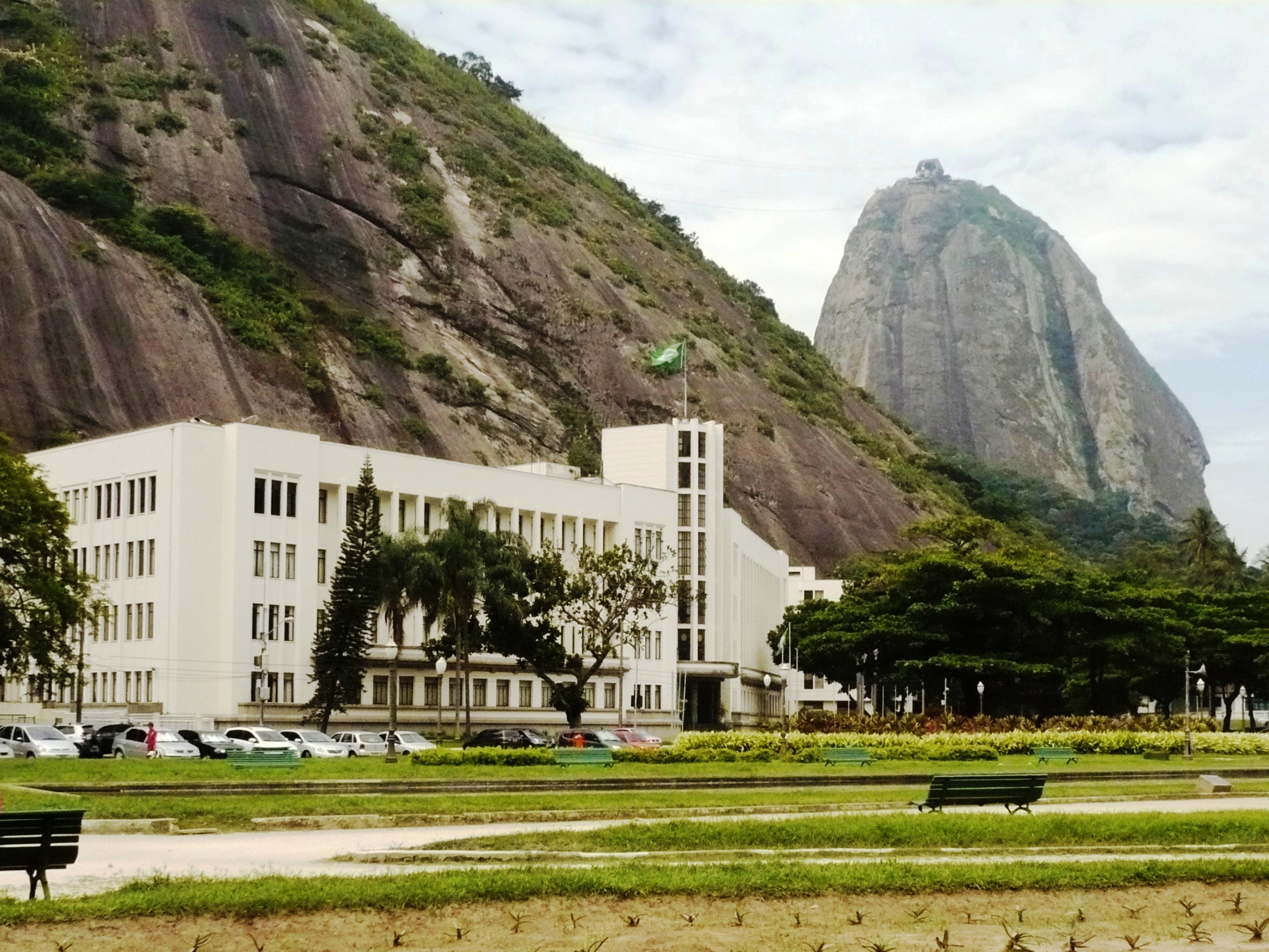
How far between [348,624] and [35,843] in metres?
55.6

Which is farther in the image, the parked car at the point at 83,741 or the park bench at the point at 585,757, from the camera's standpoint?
the parked car at the point at 83,741

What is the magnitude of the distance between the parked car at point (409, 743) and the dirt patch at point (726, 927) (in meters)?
41.9

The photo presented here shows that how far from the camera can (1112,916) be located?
1505 cm

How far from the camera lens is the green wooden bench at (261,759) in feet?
133

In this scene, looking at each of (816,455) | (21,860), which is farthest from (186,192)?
(21,860)

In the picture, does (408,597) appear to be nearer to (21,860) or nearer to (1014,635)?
(1014,635)

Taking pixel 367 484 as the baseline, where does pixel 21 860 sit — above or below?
below

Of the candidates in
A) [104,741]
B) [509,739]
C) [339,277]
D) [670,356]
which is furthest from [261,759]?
[339,277]

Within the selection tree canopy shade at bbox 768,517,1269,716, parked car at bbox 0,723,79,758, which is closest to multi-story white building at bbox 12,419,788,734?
parked car at bbox 0,723,79,758

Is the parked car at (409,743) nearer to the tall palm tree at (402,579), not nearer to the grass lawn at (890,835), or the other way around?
the tall palm tree at (402,579)

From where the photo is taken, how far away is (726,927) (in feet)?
46.6

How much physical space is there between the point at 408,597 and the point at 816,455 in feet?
278

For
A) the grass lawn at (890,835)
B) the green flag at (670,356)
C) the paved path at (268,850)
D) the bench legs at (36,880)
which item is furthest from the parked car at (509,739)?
the green flag at (670,356)

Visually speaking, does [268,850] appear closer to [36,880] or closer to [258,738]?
[36,880]
